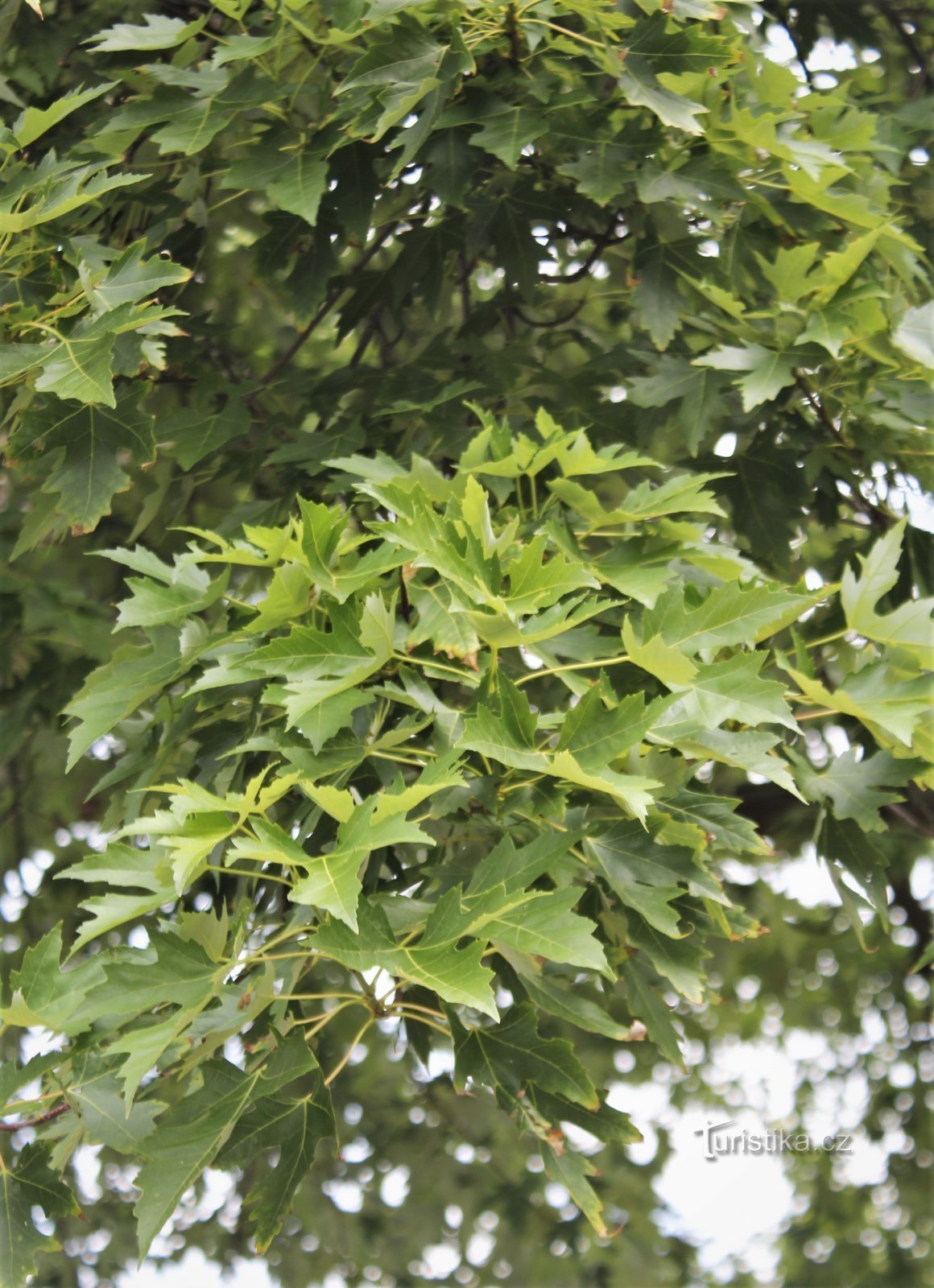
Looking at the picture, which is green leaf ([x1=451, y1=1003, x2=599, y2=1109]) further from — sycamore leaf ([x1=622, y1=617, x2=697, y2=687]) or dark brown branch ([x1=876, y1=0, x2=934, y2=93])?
dark brown branch ([x1=876, y1=0, x2=934, y2=93])

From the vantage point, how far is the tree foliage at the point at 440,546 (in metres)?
1.48

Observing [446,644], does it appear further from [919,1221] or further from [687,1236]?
[919,1221]

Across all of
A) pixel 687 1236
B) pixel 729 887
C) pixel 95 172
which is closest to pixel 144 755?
pixel 95 172

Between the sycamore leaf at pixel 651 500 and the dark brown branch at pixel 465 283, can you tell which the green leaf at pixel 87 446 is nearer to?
the sycamore leaf at pixel 651 500

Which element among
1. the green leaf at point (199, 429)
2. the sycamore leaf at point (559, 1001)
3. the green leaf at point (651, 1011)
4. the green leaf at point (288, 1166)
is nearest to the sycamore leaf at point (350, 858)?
the sycamore leaf at point (559, 1001)

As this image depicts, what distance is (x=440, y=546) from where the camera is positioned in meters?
1.49

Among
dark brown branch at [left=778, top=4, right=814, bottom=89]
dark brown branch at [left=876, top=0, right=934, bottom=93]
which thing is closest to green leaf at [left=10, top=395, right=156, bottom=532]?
dark brown branch at [left=778, top=4, right=814, bottom=89]

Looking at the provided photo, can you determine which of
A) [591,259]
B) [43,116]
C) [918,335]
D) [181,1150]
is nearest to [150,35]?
[43,116]

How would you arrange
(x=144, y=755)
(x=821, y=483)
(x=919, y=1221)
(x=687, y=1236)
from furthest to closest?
(x=919, y=1221) < (x=687, y=1236) < (x=821, y=483) < (x=144, y=755)

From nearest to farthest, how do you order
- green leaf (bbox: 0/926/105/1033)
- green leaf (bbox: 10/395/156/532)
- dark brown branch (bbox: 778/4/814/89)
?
green leaf (bbox: 0/926/105/1033) → green leaf (bbox: 10/395/156/532) → dark brown branch (bbox: 778/4/814/89)

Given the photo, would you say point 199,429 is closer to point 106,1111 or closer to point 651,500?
point 651,500

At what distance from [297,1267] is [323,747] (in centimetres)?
305

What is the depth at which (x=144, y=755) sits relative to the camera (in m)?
1.91

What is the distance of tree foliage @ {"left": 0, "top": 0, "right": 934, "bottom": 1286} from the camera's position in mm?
1484
